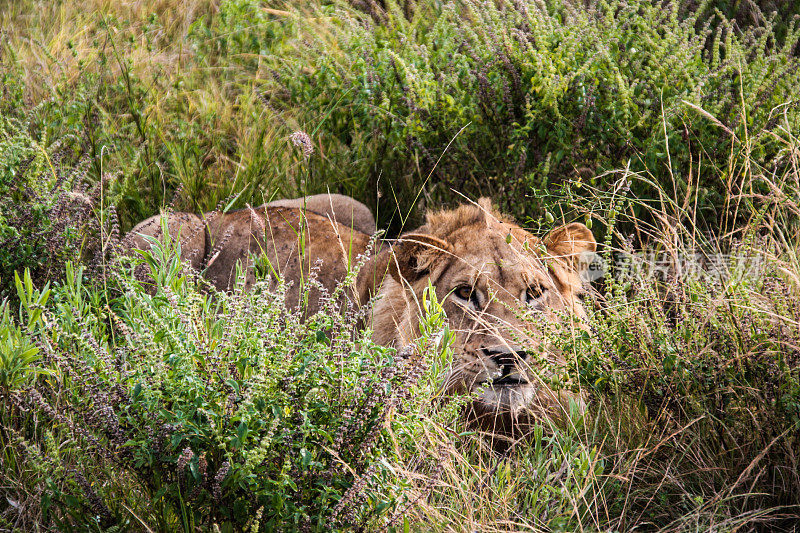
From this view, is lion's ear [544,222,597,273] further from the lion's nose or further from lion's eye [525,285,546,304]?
the lion's nose

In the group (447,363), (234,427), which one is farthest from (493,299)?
(234,427)

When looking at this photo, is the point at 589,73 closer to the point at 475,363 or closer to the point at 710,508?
the point at 475,363

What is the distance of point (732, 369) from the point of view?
3.11 m

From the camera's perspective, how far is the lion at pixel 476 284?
361cm

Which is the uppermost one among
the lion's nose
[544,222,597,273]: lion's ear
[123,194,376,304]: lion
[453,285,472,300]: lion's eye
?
[544,222,597,273]: lion's ear

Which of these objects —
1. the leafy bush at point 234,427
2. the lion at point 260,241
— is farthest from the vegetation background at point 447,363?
the lion at point 260,241

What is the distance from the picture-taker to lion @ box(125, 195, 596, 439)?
11.9ft

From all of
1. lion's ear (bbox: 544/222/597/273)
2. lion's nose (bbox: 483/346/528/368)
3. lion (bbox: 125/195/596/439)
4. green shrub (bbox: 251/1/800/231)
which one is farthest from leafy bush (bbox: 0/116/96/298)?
lion's ear (bbox: 544/222/597/273)

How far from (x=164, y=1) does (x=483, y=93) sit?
575 cm

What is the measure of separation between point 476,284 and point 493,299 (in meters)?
0.24

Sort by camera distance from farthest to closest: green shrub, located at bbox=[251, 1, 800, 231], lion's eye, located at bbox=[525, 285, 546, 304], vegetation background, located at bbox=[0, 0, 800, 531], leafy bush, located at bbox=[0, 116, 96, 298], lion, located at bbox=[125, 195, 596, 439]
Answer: green shrub, located at bbox=[251, 1, 800, 231], leafy bush, located at bbox=[0, 116, 96, 298], lion's eye, located at bbox=[525, 285, 546, 304], lion, located at bbox=[125, 195, 596, 439], vegetation background, located at bbox=[0, 0, 800, 531]

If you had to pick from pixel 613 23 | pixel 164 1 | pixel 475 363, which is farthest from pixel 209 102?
pixel 475 363

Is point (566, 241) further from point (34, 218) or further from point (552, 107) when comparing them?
point (34, 218)

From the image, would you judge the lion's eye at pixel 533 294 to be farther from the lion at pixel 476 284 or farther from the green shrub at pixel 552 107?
the green shrub at pixel 552 107
